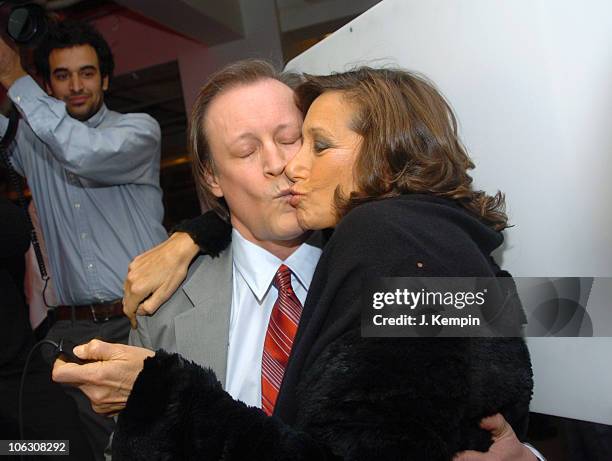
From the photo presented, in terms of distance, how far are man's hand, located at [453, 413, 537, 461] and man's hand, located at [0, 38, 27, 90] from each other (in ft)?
6.89

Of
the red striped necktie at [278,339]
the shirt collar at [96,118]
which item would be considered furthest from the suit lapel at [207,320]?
the shirt collar at [96,118]

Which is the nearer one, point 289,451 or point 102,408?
point 289,451

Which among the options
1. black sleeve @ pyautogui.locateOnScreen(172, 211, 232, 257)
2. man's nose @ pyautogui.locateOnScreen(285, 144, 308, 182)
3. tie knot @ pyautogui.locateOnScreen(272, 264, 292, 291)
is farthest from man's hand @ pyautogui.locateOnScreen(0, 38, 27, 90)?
man's nose @ pyautogui.locateOnScreen(285, 144, 308, 182)

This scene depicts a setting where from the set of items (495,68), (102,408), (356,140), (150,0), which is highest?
(150,0)

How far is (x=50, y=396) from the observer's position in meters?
1.86

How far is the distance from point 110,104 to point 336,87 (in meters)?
4.56

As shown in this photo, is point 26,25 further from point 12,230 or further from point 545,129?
point 545,129

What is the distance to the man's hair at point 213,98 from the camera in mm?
1555

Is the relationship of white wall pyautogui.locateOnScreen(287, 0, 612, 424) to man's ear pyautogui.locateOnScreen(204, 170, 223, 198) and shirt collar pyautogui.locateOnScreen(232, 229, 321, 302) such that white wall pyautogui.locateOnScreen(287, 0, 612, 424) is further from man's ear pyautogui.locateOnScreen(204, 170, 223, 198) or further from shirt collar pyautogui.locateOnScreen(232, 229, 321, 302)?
man's ear pyautogui.locateOnScreen(204, 170, 223, 198)

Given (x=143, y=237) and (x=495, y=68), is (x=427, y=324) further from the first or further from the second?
(x=143, y=237)

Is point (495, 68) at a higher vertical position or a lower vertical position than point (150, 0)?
lower

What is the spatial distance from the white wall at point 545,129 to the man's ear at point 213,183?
0.57 m

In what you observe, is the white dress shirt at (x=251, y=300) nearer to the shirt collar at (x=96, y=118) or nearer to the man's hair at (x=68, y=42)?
the shirt collar at (x=96, y=118)

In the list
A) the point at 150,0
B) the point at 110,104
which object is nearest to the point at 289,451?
the point at 150,0
